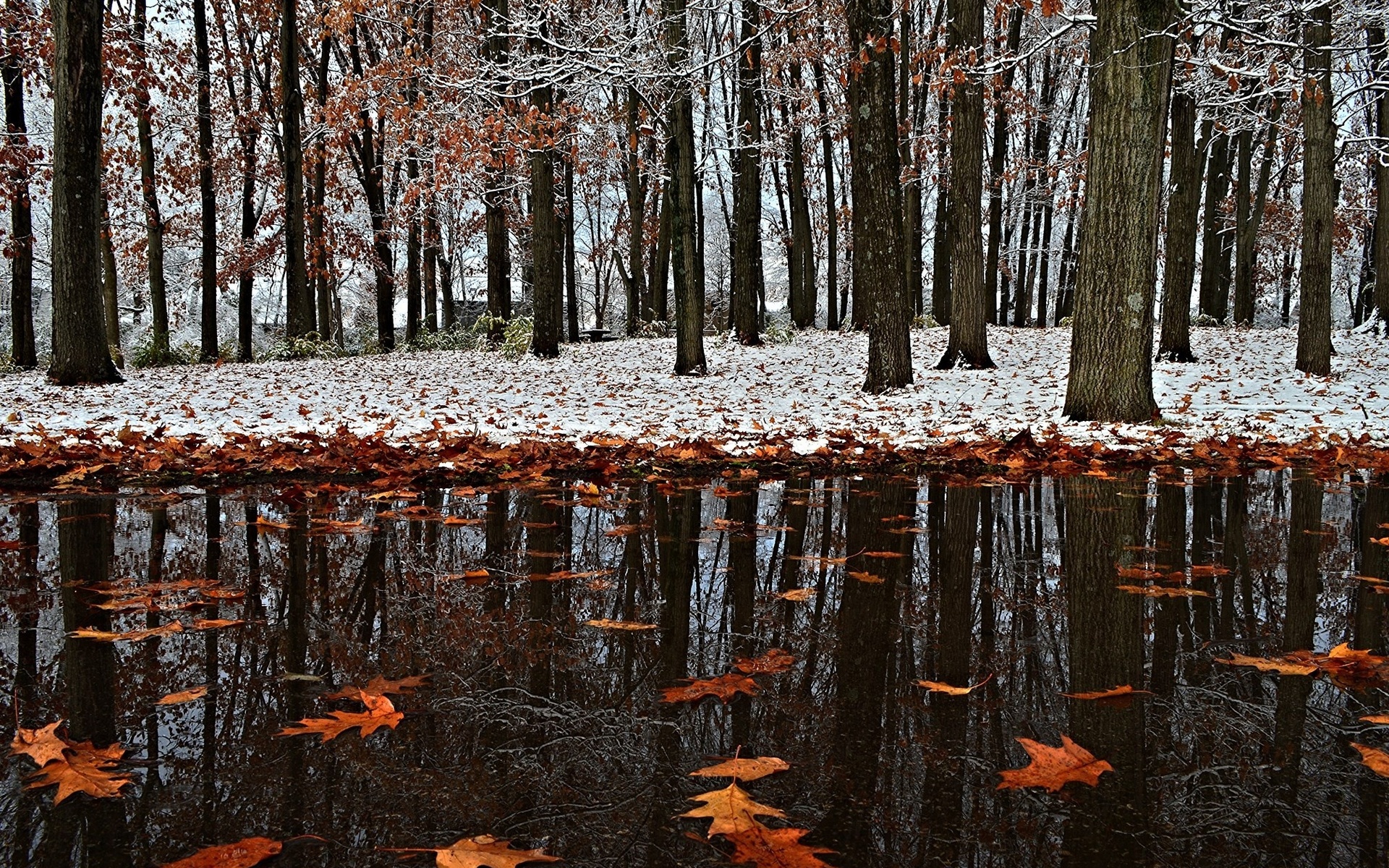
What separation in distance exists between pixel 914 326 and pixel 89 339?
16.6m

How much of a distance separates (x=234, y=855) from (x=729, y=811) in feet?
2.51

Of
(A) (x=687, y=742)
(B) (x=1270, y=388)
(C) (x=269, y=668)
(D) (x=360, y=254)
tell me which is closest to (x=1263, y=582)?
(A) (x=687, y=742)

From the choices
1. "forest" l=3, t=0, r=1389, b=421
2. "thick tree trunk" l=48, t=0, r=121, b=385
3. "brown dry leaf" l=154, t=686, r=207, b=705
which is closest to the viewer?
"brown dry leaf" l=154, t=686, r=207, b=705

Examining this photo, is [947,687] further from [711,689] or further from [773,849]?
[773,849]

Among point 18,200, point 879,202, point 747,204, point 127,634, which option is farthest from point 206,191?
point 127,634

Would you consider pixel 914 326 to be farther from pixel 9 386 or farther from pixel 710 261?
pixel 710 261

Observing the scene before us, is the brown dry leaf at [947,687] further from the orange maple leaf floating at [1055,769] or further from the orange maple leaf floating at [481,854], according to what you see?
the orange maple leaf floating at [481,854]

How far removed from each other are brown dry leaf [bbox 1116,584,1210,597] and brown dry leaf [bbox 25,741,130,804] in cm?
275

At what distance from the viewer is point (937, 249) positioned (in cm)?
2402

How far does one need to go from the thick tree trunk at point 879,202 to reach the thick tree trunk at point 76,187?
973cm

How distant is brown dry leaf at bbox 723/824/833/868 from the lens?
1271 millimetres

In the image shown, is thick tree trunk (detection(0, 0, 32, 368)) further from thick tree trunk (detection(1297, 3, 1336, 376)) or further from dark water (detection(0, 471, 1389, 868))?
thick tree trunk (detection(1297, 3, 1336, 376))

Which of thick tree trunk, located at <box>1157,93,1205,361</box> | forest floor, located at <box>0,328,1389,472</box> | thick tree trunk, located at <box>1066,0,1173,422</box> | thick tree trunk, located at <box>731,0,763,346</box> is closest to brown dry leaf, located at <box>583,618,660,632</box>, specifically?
forest floor, located at <box>0,328,1389,472</box>

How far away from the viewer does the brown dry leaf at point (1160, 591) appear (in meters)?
2.72
